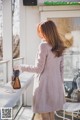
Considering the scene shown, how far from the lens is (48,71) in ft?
7.42

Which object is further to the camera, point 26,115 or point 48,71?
point 26,115

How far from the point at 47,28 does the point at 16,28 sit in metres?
3.11

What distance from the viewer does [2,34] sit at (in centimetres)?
514

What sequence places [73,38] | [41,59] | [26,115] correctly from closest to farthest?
1. [41,59]
2. [26,115]
3. [73,38]

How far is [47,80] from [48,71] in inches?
3.4

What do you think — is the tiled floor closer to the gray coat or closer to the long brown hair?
the gray coat

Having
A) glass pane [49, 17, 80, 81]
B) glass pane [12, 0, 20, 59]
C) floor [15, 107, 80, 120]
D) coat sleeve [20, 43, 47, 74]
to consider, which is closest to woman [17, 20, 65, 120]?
coat sleeve [20, 43, 47, 74]

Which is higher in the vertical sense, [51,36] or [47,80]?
[51,36]

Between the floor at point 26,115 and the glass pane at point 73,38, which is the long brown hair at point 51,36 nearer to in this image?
the floor at point 26,115

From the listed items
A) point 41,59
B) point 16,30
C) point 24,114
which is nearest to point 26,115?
point 24,114

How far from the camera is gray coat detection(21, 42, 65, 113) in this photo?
2.22 metres

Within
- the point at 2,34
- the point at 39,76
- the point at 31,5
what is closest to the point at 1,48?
the point at 2,34

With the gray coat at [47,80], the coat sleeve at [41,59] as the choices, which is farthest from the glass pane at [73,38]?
the coat sleeve at [41,59]

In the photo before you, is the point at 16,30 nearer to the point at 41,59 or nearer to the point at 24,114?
the point at 24,114
